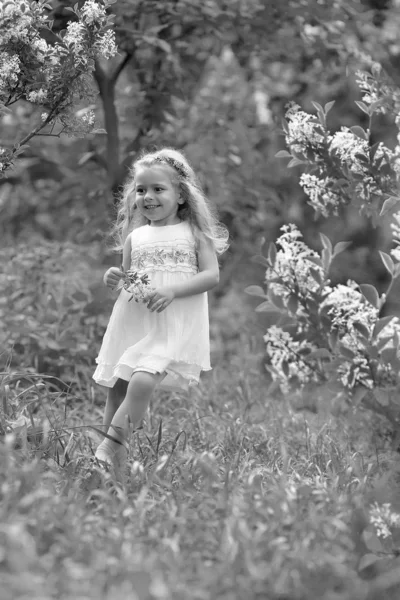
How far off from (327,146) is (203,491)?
136 centimetres

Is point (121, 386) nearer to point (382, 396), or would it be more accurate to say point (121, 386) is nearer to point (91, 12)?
point (382, 396)

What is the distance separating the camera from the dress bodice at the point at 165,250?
11.1ft

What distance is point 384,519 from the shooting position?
8.00ft

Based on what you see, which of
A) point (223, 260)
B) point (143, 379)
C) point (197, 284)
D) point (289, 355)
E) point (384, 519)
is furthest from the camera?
point (223, 260)

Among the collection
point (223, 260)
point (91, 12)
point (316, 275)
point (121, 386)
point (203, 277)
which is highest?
point (91, 12)

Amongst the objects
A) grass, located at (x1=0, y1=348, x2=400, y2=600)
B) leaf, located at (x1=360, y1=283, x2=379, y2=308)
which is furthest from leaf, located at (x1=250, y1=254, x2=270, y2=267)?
grass, located at (x1=0, y1=348, x2=400, y2=600)

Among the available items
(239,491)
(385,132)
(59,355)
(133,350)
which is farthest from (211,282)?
(385,132)

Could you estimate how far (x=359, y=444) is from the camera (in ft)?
12.5

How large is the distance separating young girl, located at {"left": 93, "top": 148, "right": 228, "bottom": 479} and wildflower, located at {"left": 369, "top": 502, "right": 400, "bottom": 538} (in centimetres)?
106

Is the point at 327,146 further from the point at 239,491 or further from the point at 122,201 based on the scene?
the point at 239,491

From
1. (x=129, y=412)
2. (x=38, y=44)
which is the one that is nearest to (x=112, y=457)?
(x=129, y=412)

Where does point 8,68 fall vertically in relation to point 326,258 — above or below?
above

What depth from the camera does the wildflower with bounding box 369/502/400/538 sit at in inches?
94.3

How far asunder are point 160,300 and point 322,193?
781 mm
